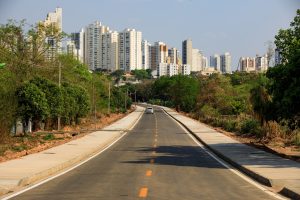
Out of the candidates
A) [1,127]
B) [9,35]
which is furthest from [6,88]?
[9,35]

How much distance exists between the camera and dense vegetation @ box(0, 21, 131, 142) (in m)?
39.1

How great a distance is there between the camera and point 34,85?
4534cm

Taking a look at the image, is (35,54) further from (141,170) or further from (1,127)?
(141,170)

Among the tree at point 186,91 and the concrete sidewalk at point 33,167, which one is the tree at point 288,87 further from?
the tree at point 186,91

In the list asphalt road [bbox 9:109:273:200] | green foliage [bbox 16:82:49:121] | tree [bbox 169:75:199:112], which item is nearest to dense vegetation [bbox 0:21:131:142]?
green foliage [bbox 16:82:49:121]

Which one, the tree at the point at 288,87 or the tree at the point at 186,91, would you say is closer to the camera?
the tree at the point at 288,87

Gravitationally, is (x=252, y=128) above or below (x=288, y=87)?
below

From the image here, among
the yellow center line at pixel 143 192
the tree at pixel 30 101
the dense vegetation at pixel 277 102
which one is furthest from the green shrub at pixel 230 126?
the yellow center line at pixel 143 192

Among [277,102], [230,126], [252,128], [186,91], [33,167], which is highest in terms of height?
[186,91]

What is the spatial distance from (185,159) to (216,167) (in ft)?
11.8

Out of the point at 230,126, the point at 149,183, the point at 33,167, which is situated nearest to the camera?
the point at 149,183

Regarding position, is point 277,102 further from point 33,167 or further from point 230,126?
point 230,126

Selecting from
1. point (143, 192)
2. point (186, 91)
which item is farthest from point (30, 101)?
point (186, 91)

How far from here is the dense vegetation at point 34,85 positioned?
39122 mm
